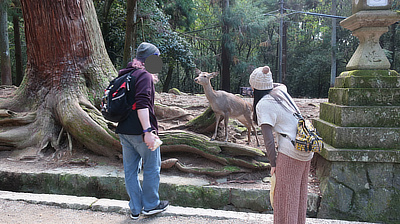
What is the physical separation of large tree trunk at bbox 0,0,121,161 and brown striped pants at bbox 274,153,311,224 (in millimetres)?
3381

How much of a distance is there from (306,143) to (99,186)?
3.41 meters

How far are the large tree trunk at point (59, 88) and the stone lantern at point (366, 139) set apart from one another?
11.7 feet

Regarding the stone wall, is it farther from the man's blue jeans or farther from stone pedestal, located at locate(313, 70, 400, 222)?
the man's blue jeans

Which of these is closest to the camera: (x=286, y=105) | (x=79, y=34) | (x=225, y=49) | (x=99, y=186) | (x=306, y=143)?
(x=306, y=143)

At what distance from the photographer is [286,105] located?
245 centimetres

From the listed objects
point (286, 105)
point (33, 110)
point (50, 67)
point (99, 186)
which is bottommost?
point (99, 186)

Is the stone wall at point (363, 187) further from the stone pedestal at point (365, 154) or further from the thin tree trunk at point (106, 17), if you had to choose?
the thin tree trunk at point (106, 17)

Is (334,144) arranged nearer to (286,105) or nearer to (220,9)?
(286,105)

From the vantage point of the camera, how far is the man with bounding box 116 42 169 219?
2771 millimetres

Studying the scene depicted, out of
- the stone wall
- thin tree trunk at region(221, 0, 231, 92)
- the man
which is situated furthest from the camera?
thin tree trunk at region(221, 0, 231, 92)


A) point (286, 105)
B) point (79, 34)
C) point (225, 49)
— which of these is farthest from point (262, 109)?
point (225, 49)

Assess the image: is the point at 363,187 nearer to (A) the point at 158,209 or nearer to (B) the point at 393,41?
(A) the point at 158,209

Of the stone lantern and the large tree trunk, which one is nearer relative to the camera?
the stone lantern

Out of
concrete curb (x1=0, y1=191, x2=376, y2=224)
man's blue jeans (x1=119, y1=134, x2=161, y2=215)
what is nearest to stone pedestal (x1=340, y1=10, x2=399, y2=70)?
concrete curb (x1=0, y1=191, x2=376, y2=224)
